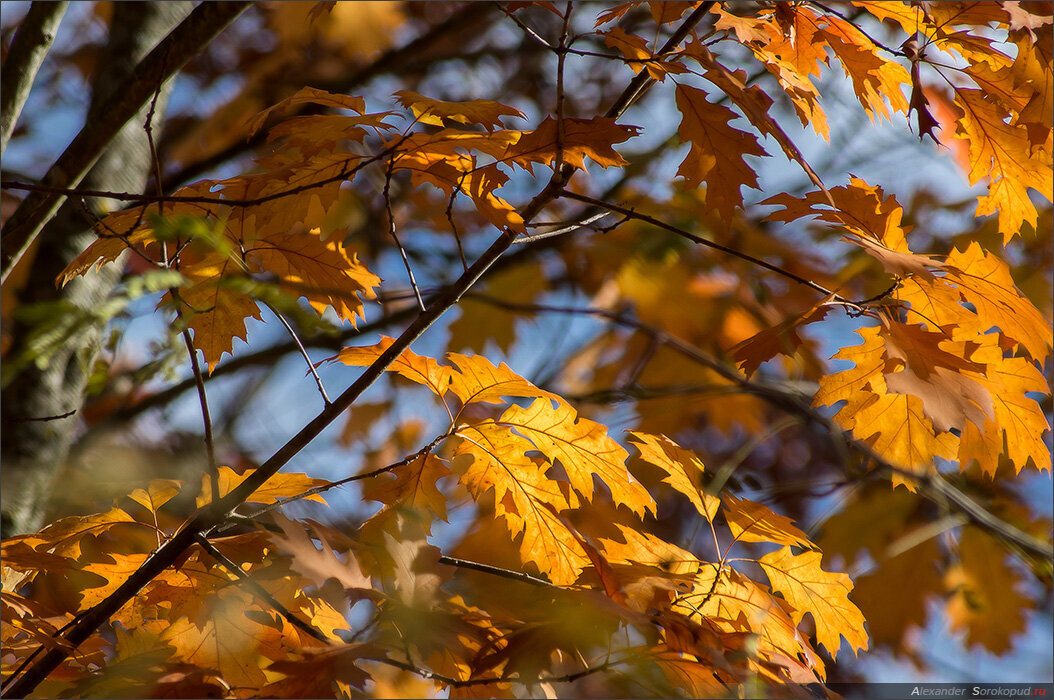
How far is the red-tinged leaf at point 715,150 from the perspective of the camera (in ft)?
3.30

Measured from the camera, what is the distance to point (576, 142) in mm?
936

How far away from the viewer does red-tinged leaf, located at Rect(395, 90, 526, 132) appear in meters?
0.95

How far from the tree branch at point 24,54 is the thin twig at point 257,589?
31.7 inches

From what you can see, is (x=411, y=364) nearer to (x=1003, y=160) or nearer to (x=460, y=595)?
(x=460, y=595)

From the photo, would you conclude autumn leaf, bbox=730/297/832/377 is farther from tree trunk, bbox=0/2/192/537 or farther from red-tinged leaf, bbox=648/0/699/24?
tree trunk, bbox=0/2/192/537

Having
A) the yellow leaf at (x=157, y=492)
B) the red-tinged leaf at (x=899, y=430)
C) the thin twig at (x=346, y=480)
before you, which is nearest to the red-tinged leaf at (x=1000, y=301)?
the red-tinged leaf at (x=899, y=430)

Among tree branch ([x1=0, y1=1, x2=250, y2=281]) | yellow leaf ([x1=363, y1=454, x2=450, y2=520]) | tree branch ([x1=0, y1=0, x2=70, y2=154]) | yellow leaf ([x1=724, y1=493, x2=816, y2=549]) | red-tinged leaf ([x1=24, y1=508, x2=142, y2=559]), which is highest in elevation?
tree branch ([x1=0, y1=0, x2=70, y2=154])

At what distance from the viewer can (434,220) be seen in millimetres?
2949

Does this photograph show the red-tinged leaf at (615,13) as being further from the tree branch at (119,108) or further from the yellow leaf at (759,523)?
the yellow leaf at (759,523)

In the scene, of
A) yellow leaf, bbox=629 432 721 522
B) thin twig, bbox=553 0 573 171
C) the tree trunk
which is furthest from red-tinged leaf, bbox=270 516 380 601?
the tree trunk

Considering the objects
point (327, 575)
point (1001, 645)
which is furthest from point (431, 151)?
point (1001, 645)

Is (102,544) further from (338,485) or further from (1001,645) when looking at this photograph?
(1001,645)

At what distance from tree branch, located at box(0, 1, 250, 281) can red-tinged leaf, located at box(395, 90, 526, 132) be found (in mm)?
425

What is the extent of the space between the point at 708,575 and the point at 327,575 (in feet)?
1.72
